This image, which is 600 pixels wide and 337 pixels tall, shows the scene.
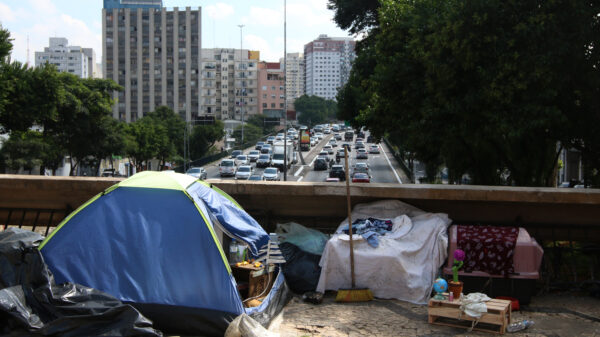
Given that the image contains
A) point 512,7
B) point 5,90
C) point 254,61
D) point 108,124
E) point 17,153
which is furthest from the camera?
point 254,61

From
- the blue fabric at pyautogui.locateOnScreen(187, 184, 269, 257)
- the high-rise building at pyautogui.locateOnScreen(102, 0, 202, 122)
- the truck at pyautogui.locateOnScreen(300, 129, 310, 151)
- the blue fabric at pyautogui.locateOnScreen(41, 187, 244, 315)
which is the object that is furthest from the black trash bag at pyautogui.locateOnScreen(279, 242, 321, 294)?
the high-rise building at pyautogui.locateOnScreen(102, 0, 202, 122)

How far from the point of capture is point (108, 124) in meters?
47.1

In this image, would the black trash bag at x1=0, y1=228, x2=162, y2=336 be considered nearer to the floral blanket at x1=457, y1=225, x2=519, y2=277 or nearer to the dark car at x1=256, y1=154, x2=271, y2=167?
the floral blanket at x1=457, y1=225, x2=519, y2=277

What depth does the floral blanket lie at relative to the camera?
611 centimetres

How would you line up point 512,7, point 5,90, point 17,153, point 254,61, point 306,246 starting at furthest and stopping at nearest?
point 254,61, point 17,153, point 5,90, point 512,7, point 306,246

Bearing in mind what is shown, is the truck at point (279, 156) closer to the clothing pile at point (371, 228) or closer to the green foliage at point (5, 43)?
the green foliage at point (5, 43)

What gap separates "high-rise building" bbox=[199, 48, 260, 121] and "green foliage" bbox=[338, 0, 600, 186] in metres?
121

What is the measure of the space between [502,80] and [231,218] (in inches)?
334

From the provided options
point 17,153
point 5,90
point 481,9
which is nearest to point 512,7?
point 481,9

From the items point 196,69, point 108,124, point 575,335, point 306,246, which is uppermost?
point 196,69

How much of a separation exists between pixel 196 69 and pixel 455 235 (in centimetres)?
12313

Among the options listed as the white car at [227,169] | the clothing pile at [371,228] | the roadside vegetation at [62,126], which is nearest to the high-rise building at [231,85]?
the roadside vegetation at [62,126]

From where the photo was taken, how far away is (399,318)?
18.9ft

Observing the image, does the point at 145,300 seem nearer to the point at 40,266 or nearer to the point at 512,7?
the point at 40,266
